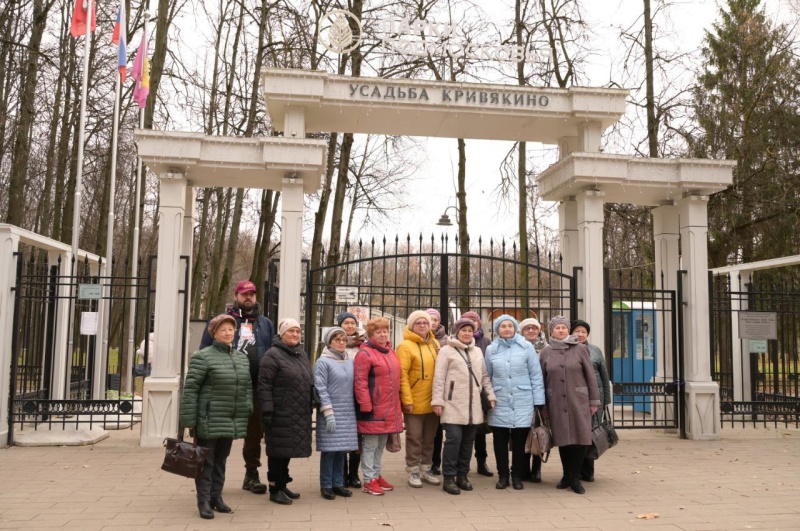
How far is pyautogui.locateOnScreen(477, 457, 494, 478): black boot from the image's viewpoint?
741 cm

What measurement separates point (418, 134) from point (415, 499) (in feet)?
20.9

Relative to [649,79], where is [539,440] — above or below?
below

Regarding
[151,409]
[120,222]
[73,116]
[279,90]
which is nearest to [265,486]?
[151,409]

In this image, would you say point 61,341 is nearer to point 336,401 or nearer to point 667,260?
point 336,401

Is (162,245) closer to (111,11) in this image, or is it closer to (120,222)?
(111,11)

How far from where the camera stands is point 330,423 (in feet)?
19.8

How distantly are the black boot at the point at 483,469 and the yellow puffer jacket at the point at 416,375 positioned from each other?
3.89 ft

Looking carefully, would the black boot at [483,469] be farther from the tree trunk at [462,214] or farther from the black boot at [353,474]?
the tree trunk at [462,214]

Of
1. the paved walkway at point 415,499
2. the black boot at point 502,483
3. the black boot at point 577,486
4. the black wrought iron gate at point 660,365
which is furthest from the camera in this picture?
the black wrought iron gate at point 660,365

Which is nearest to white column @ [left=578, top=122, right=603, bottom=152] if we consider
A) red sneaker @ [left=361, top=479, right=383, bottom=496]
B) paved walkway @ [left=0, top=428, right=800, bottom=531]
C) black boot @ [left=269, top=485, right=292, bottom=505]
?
paved walkway @ [left=0, top=428, right=800, bottom=531]

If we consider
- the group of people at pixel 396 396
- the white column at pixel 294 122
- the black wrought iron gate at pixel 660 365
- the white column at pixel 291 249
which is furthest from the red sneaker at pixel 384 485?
the white column at pixel 294 122

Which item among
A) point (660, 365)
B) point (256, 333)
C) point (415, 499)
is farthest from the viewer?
point (660, 365)

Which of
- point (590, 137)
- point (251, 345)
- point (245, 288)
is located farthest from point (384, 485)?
point (590, 137)

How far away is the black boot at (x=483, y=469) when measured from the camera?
7.41m
